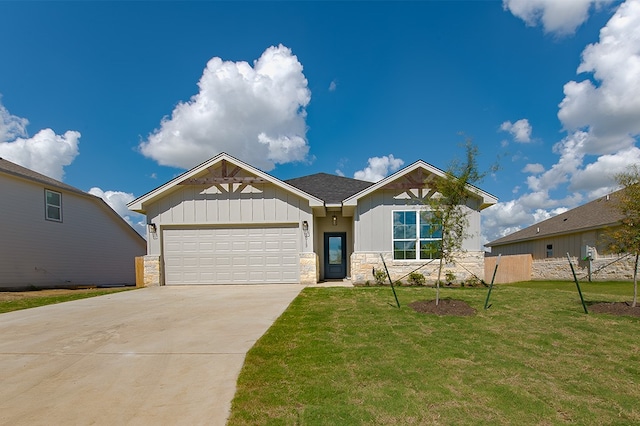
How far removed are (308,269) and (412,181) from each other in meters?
5.23

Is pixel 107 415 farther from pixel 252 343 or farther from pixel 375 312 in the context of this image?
pixel 375 312

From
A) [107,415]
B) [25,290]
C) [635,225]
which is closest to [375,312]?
[107,415]

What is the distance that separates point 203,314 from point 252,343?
9.48 feet

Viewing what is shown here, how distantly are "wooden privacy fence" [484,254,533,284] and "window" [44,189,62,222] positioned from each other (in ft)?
73.1

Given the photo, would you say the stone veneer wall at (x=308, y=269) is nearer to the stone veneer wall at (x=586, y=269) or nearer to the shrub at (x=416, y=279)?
the shrub at (x=416, y=279)

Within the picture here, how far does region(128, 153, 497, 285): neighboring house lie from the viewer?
13062 mm

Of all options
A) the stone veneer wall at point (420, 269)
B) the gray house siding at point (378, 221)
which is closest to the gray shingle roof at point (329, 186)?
the gray house siding at point (378, 221)

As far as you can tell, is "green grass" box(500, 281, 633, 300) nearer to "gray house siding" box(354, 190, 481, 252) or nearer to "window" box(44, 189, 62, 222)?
"gray house siding" box(354, 190, 481, 252)

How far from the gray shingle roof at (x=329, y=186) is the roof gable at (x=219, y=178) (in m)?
1.68

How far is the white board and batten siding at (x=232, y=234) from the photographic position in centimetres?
1337

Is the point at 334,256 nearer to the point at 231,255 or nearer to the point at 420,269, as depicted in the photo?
the point at 420,269

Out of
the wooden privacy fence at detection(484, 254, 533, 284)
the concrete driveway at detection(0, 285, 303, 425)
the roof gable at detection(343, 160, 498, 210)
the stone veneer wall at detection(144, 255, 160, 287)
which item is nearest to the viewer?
the concrete driveway at detection(0, 285, 303, 425)

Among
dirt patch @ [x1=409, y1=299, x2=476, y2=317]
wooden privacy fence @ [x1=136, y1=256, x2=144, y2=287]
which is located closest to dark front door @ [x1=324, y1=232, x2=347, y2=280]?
dirt patch @ [x1=409, y1=299, x2=476, y2=317]

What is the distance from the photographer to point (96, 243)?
19188 mm
